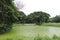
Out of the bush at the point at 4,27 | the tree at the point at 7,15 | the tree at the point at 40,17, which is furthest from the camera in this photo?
the tree at the point at 40,17

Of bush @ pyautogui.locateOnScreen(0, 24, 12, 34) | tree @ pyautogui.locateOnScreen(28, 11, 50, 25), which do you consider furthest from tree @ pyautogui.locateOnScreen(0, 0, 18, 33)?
tree @ pyautogui.locateOnScreen(28, 11, 50, 25)

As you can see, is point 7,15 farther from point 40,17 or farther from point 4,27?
point 40,17

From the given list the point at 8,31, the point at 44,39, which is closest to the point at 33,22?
the point at 8,31

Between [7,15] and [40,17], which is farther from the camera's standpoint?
[40,17]

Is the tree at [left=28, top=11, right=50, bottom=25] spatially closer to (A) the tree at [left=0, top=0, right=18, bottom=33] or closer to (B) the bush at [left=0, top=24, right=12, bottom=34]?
(A) the tree at [left=0, top=0, right=18, bottom=33]

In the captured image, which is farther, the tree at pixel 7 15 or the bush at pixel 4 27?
the tree at pixel 7 15

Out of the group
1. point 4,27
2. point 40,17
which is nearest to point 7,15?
point 4,27

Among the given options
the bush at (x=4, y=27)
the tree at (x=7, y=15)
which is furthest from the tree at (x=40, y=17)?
the bush at (x=4, y=27)

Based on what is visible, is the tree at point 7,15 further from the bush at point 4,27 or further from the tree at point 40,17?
the tree at point 40,17

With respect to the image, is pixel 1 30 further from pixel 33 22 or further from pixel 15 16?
pixel 33 22

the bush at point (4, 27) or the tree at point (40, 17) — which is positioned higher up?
the tree at point (40, 17)

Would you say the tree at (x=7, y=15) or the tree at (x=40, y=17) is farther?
the tree at (x=40, y=17)

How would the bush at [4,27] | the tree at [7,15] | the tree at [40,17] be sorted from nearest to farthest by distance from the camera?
the bush at [4,27] → the tree at [7,15] → the tree at [40,17]

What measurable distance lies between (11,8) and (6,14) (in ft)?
3.69
